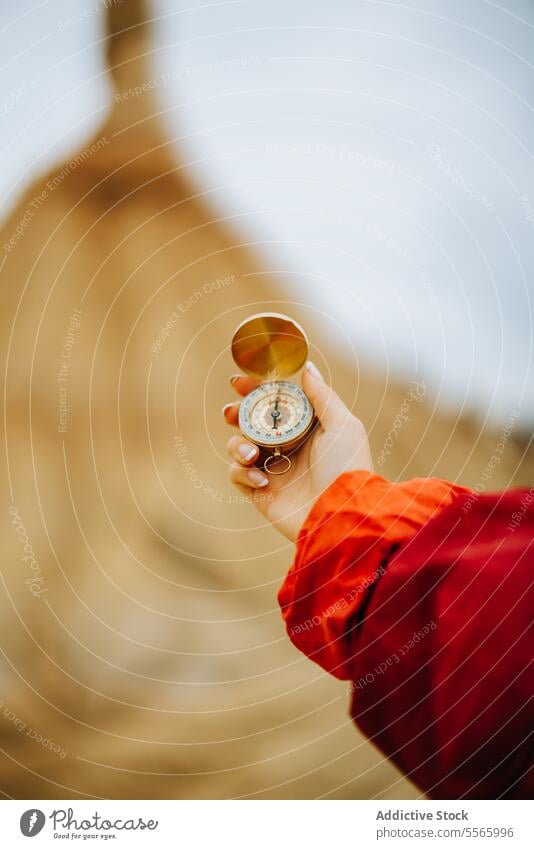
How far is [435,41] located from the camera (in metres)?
1.41

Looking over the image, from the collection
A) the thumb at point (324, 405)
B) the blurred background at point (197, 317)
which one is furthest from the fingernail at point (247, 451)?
the blurred background at point (197, 317)

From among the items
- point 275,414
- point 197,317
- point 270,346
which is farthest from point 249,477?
point 197,317

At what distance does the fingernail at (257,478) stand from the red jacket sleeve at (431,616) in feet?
0.72

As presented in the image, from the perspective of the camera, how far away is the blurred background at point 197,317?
51.6 inches

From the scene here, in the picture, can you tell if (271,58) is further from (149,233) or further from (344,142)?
(149,233)

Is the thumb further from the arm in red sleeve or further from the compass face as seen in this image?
the arm in red sleeve

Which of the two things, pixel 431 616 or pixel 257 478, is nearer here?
pixel 431 616

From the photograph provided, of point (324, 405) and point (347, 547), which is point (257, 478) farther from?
point (347, 547)

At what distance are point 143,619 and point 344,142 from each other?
46.2 inches

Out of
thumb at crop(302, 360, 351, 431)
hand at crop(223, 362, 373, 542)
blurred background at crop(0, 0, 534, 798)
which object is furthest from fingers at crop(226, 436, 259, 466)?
blurred background at crop(0, 0, 534, 798)

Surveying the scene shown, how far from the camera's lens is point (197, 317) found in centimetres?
178

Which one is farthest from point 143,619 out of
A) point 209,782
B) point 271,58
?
point 271,58

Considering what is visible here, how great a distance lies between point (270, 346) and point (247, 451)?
0.70 feet
